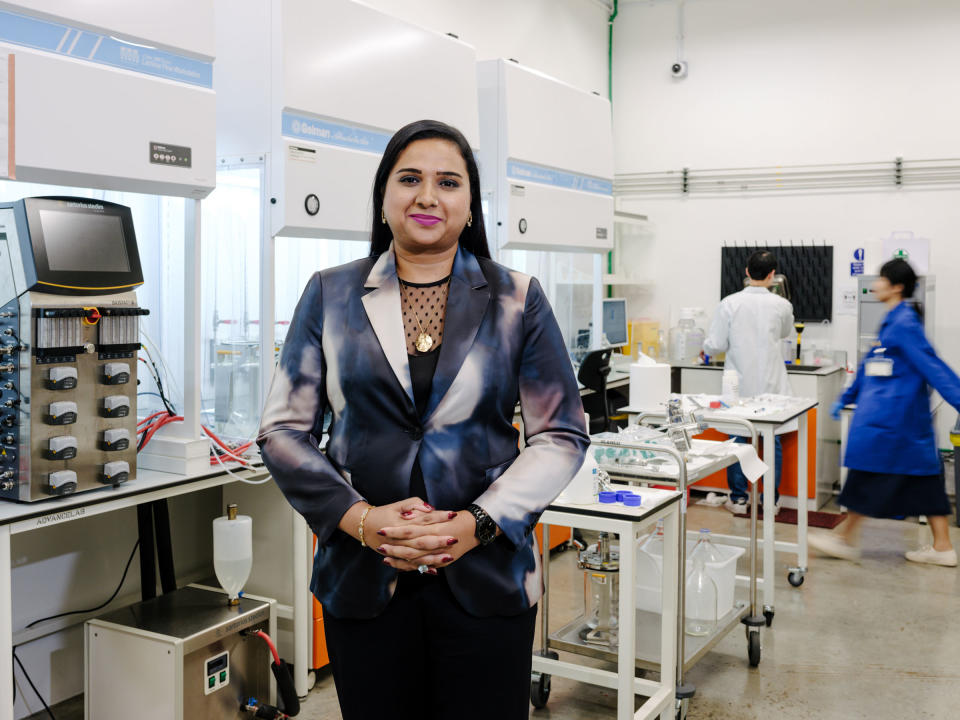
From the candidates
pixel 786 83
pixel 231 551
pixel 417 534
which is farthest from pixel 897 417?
pixel 417 534

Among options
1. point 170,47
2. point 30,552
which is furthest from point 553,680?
point 170,47

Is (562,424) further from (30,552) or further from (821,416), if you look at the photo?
(821,416)

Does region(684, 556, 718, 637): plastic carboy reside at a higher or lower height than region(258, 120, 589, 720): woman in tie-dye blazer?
lower

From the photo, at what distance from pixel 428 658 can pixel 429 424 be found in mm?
351

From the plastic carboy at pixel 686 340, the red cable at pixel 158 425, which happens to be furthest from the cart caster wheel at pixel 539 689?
the plastic carboy at pixel 686 340

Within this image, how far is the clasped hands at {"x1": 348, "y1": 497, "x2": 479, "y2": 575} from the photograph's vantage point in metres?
1.25

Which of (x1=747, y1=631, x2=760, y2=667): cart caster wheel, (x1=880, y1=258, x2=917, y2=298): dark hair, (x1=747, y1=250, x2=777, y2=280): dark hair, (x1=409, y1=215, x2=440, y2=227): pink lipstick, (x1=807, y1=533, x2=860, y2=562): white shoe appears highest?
(x1=747, y1=250, x2=777, y2=280): dark hair

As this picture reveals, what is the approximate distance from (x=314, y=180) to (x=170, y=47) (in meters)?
0.57

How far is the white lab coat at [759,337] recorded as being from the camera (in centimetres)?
498

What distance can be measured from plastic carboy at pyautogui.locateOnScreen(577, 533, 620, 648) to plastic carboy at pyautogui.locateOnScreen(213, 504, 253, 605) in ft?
3.23

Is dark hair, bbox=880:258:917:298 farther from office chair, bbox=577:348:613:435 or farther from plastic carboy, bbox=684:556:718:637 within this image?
plastic carboy, bbox=684:556:718:637

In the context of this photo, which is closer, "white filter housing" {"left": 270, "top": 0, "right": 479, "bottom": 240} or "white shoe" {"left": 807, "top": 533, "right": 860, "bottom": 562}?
"white filter housing" {"left": 270, "top": 0, "right": 479, "bottom": 240}

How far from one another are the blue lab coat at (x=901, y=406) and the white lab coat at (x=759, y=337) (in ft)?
3.64

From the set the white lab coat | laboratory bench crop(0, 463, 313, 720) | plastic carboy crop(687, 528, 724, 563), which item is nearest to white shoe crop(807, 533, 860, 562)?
the white lab coat
